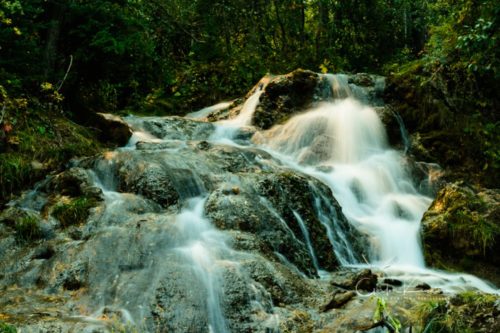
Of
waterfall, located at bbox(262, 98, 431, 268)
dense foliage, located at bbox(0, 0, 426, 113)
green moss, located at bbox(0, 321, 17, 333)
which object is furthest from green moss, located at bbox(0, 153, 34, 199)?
waterfall, located at bbox(262, 98, 431, 268)

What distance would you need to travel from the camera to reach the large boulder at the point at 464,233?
24.6 ft

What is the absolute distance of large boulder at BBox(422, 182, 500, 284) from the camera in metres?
7.49

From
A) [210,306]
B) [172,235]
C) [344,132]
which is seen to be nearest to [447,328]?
[210,306]

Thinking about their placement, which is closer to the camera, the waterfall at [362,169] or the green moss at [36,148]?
the green moss at [36,148]

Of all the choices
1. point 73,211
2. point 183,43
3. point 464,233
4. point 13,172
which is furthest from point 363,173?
point 183,43

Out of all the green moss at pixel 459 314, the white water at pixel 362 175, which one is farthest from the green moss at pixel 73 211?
the green moss at pixel 459 314

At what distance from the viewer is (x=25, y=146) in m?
7.87

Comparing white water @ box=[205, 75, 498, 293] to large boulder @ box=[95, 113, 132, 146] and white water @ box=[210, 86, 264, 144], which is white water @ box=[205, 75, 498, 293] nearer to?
white water @ box=[210, 86, 264, 144]

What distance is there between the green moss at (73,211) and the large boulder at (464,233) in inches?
202

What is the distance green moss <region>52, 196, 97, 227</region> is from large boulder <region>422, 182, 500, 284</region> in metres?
5.12

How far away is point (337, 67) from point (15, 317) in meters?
16.1

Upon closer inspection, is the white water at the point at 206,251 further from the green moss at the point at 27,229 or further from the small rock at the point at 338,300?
the green moss at the point at 27,229

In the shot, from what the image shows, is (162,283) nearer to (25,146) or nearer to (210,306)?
(210,306)

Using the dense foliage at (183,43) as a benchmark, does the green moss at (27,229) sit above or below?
below
